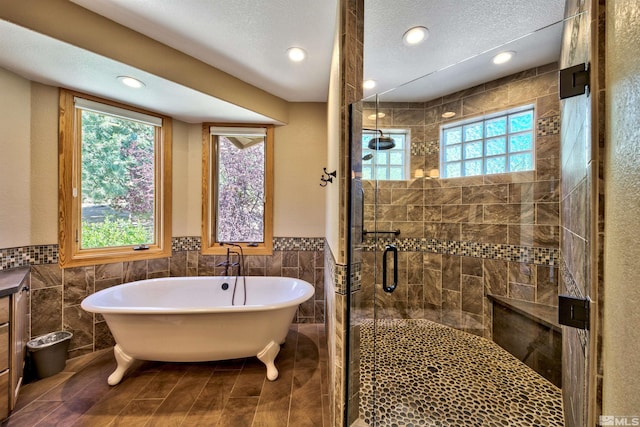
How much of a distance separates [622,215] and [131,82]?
113 inches

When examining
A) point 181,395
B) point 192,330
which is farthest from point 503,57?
point 181,395

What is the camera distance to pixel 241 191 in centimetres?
291

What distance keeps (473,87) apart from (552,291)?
6.35 feet

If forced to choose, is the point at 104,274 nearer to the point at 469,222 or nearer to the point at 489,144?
the point at 469,222

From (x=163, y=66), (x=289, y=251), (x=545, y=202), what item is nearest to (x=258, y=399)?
(x=289, y=251)

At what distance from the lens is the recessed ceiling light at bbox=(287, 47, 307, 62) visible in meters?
1.89

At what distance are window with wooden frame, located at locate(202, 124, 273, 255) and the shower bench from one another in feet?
7.97

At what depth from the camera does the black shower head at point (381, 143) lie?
1925 millimetres

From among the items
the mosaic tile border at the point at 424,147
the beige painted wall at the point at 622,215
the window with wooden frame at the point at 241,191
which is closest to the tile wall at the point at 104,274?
the window with wooden frame at the point at 241,191

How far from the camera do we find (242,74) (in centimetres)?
227

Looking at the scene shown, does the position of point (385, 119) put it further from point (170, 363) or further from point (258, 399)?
point (170, 363)

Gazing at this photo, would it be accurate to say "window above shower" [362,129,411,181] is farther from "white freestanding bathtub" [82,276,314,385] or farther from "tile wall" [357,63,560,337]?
"white freestanding bathtub" [82,276,314,385]

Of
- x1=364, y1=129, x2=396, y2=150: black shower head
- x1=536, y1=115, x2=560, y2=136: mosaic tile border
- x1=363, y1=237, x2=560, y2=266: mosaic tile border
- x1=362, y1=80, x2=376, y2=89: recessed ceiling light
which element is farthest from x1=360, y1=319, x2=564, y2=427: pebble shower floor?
x1=362, y1=80, x2=376, y2=89: recessed ceiling light

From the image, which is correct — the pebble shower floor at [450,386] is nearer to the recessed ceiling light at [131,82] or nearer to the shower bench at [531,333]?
the shower bench at [531,333]
